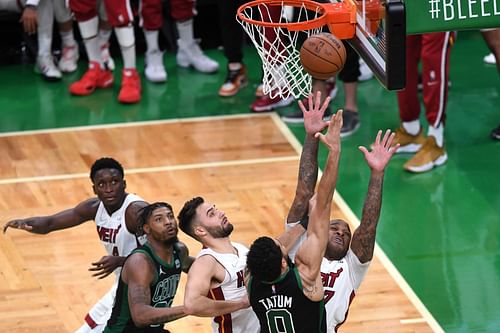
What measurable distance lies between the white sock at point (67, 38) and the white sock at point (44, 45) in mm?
152

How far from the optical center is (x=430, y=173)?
27.9 ft

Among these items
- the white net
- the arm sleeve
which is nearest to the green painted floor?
the arm sleeve

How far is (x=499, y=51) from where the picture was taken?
873cm

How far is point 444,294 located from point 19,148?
3840mm

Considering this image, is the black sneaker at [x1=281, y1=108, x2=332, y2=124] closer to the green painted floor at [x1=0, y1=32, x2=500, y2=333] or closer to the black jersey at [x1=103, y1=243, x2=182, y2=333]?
the green painted floor at [x1=0, y1=32, x2=500, y2=333]

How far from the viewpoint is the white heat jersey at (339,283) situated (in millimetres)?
5305

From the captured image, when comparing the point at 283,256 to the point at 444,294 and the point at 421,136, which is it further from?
the point at 421,136

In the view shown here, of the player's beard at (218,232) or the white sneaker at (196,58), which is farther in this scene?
the white sneaker at (196,58)

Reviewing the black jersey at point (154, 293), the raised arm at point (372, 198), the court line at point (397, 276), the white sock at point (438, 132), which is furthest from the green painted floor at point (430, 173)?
the black jersey at point (154, 293)

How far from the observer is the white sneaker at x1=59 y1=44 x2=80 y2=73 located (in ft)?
35.0

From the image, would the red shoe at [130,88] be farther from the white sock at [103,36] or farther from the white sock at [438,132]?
the white sock at [438,132]

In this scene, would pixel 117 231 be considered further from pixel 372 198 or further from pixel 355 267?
pixel 372 198

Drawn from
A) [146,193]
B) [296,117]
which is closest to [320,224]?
[146,193]

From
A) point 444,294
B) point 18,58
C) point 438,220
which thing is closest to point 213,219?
point 444,294
